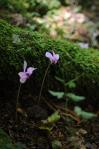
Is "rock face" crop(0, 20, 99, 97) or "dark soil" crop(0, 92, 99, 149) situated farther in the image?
"rock face" crop(0, 20, 99, 97)

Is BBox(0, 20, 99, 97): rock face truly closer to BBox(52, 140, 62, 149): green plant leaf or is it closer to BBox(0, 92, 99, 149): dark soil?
BBox(0, 92, 99, 149): dark soil

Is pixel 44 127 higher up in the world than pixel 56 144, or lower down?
higher up

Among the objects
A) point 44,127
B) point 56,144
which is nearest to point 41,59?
point 44,127

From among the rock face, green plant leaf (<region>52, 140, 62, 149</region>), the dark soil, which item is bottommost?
green plant leaf (<region>52, 140, 62, 149</region>)

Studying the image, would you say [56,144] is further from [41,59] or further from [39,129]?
[41,59]

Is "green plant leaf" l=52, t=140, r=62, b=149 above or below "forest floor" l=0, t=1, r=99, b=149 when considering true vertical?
below

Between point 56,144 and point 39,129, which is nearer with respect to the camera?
point 56,144

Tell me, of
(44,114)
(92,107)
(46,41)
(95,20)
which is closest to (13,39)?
(46,41)

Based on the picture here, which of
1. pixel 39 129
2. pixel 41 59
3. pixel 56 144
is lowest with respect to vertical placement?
pixel 56 144

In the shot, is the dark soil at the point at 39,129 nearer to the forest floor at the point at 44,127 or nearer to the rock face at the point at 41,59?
the forest floor at the point at 44,127

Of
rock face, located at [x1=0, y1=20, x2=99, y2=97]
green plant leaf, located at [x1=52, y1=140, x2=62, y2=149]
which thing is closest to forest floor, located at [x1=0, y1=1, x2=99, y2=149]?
green plant leaf, located at [x1=52, y1=140, x2=62, y2=149]
